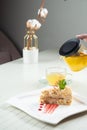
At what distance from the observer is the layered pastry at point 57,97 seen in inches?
45.7

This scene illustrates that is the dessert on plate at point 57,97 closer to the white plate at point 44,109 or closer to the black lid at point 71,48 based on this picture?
the white plate at point 44,109

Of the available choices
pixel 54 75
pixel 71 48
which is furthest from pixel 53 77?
pixel 71 48

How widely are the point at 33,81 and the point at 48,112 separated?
0.47 metres

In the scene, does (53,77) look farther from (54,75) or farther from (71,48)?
(71,48)

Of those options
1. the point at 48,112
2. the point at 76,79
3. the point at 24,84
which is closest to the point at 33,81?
the point at 24,84

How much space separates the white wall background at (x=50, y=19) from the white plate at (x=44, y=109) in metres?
1.52

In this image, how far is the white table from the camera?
1.02 meters

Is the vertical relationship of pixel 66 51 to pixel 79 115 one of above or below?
above

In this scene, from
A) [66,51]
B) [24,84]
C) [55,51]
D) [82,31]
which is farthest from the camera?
[82,31]

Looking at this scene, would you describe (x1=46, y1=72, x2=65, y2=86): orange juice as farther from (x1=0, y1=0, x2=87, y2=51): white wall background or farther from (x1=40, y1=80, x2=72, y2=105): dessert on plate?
(x1=0, y1=0, x2=87, y2=51): white wall background

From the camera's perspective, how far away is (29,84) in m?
1.49

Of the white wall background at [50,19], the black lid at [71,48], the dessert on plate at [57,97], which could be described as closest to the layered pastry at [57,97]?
the dessert on plate at [57,97]

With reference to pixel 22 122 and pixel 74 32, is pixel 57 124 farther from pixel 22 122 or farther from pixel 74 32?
pixel 74 32

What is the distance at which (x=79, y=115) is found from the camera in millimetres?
1107
